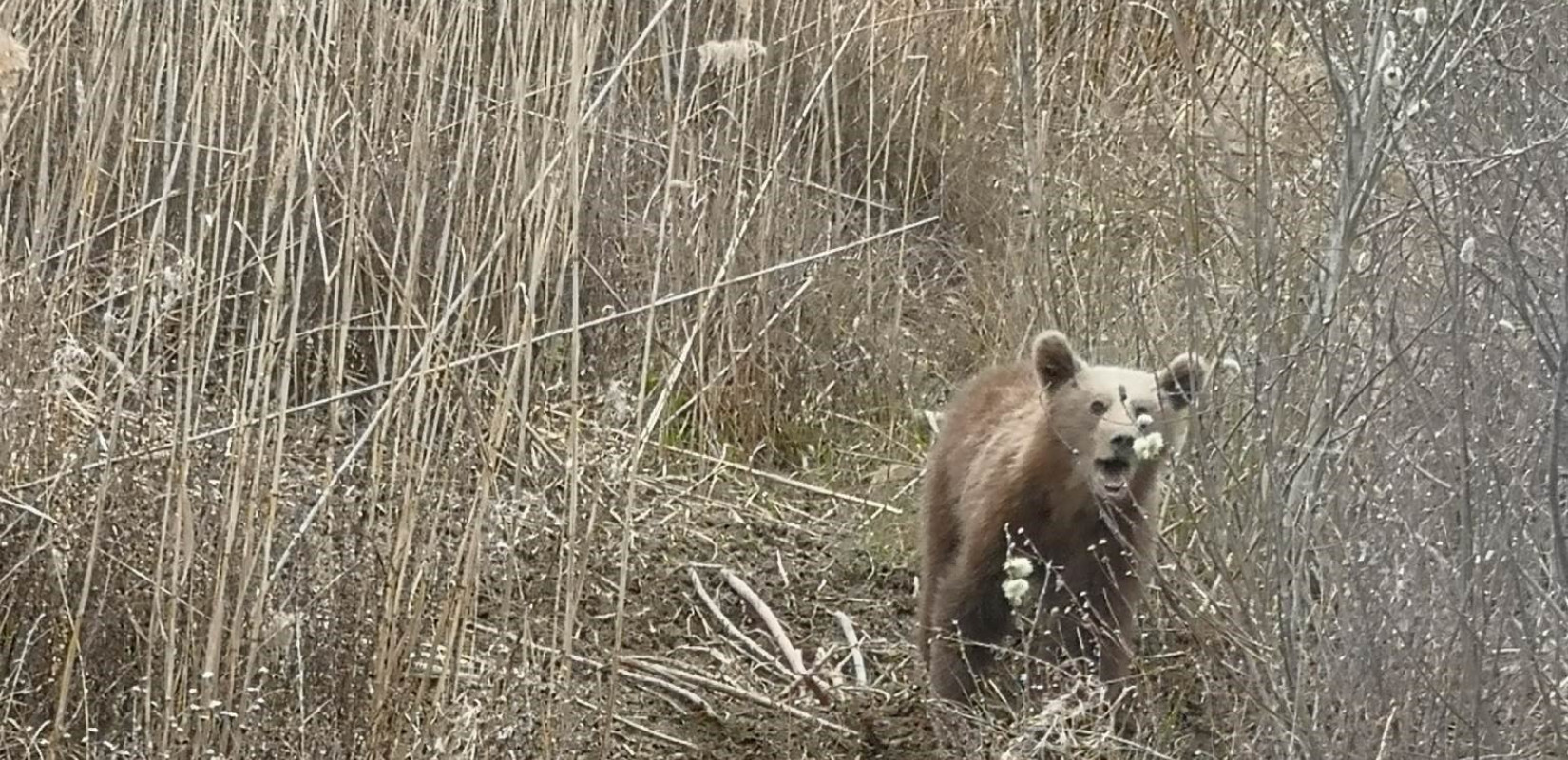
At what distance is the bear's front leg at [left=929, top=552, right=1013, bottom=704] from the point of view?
376 cm

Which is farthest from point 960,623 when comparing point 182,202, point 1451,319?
point 182,202

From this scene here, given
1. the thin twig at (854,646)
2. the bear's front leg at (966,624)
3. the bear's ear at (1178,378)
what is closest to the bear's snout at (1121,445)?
the bear's ear at (1178,378)

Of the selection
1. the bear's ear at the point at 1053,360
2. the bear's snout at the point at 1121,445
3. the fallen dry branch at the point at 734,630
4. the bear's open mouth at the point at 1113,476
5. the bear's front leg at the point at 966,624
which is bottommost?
the fallen dry branch at the point at 734,630

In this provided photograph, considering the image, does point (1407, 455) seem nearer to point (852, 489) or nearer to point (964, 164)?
point (852, 489)

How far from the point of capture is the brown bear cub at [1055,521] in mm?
3701

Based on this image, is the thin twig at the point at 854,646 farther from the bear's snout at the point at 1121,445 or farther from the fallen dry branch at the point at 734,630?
the bear's snout at the point at 1121,445

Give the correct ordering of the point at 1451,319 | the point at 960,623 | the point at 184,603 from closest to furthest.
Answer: the point at 1451,319, the point at 184,603, the point at 960,623

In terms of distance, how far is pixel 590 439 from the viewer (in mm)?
4422

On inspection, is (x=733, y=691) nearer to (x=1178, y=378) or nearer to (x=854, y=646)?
(x=854, y=646)

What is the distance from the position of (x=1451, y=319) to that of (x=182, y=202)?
107 inches

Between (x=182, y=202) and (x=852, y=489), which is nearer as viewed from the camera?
(x=182, y=202)

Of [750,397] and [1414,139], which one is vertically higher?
[1414,139]

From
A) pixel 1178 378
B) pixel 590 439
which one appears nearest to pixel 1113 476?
pixel 1178 378

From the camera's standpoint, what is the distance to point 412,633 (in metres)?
2.81
